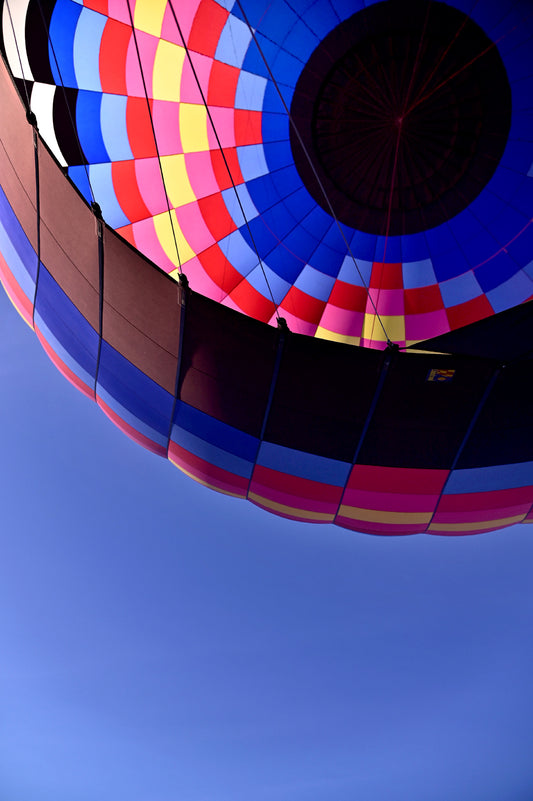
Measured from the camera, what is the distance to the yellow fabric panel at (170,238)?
4836 mm

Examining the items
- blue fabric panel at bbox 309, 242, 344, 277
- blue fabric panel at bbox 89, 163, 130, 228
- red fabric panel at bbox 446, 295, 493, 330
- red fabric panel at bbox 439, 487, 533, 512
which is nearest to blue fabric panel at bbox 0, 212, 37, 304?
blue fabric panel at bbox 89, 163, 130, 228

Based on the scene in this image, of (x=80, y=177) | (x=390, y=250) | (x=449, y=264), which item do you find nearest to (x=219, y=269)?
(x=80, y=177)

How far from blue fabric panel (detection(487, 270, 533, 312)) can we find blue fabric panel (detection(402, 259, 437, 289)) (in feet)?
1.69

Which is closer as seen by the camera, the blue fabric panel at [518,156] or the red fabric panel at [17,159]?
the red fabric panel at [17,159]

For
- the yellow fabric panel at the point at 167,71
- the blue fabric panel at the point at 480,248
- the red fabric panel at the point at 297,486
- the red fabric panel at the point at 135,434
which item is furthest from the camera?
the blue fabric panel at the point at 480,248

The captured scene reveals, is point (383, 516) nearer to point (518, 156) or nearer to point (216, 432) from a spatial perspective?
point (216, 432)

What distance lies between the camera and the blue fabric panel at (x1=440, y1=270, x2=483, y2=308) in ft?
16.2

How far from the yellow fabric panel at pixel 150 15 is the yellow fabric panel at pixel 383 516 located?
151 inches

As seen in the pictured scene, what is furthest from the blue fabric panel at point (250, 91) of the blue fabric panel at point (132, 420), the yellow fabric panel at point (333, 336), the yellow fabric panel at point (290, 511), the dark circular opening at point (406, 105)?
the yellow fabric panel at point (290, 511)

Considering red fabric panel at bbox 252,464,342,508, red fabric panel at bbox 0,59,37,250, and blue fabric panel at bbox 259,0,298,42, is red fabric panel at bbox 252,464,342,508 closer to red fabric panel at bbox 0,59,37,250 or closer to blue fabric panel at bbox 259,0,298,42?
red fabric panel at bbox 0,59,37,250

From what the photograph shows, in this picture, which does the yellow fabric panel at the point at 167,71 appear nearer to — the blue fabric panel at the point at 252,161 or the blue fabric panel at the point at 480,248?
the blue fabric panel at the point at 252,161

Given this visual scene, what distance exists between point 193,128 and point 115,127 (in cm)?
62

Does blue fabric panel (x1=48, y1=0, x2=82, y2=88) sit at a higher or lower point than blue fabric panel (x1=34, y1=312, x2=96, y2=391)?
higher

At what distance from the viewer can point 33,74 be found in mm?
3957
